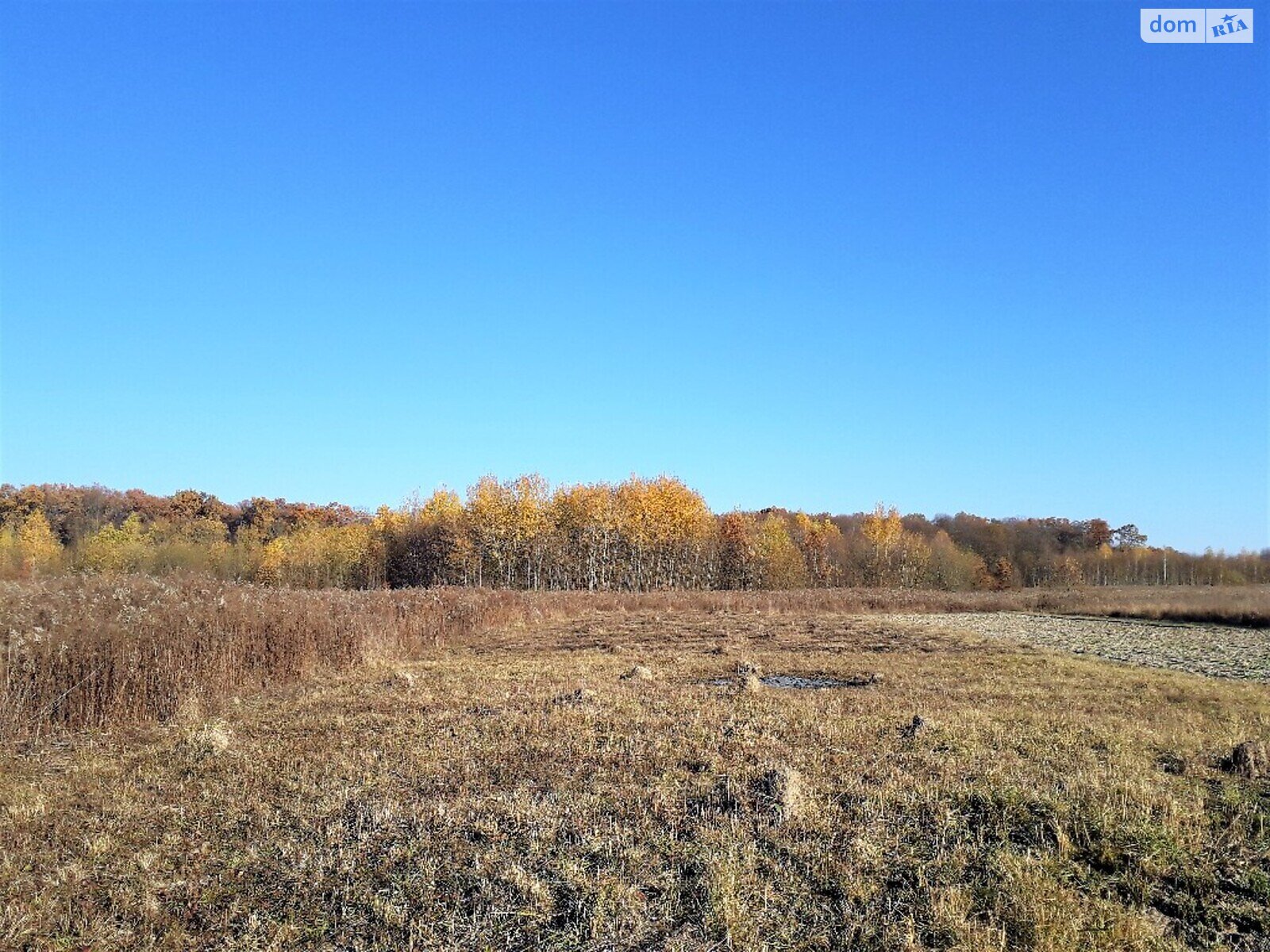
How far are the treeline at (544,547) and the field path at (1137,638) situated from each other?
31770 mm

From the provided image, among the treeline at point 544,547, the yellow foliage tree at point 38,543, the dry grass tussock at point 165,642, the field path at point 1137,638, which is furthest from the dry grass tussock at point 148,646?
the yellow foliage tree at point 38,543

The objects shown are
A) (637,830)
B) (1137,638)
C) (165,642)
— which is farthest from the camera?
(1137,638)

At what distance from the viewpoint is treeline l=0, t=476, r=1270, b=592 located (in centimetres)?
6594

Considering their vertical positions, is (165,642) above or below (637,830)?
above

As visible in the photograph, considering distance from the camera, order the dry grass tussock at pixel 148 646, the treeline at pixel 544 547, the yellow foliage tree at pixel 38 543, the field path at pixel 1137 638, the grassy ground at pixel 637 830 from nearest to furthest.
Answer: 1. the grassy ground at pixel 637 830
2. the dry grass tussock at pixel 148 646
3. the field path at pixel 1137 638
4. the yellow foliage tree at pixel 38 543
5. the treeline at pixel 544 547

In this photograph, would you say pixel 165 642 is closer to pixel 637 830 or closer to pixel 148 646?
pixel 148 646

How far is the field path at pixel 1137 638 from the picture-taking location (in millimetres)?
19094

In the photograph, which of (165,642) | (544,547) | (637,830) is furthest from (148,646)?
(544,547)

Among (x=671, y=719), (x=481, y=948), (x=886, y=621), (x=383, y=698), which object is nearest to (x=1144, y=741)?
(x=671, y=719)

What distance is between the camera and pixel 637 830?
5.92 metres

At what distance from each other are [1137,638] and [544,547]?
48096mm

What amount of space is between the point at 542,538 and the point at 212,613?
54404mm

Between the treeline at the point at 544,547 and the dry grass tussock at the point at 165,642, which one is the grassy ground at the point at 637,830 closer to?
the dry grass tussock at the point at 165,642

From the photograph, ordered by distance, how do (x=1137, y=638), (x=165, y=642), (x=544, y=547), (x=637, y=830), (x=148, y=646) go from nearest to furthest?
(x=637, y=830) < (x=148, y=646) < (x=165, y=642) < (x=1137, y=638) < (x=544, y=547)
